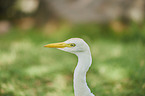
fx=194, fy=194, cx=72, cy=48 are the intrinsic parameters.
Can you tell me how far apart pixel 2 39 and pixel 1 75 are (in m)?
1.92

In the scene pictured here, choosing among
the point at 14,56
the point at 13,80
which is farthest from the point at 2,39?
the point at 13,80

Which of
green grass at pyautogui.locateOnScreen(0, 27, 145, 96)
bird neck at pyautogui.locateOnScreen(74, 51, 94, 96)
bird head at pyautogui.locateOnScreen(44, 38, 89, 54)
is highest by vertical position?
green grass at pyautogui.locateOnScreen(0, 27, 145, 96)

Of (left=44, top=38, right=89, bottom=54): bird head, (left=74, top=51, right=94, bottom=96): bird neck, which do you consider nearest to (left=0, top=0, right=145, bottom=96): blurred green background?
(left=74, top=51, right=94, bottom=96): bird neck

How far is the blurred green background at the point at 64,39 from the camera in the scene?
2412 millimetres

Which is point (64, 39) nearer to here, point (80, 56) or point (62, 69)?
point (62, 69)

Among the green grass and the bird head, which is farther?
the green grass

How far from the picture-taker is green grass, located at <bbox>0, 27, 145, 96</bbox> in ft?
7.52

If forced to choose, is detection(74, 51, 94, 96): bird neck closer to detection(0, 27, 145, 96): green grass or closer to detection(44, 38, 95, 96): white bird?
detection(44, 38, 95, 96): white bird

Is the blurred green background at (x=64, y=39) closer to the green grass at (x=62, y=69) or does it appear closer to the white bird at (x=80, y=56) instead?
the green grass at (x=62, y=69)

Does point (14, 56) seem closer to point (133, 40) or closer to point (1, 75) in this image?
point (1, 75)

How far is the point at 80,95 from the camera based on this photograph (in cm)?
158

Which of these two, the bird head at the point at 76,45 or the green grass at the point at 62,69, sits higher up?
the green grass at the point at 62,69

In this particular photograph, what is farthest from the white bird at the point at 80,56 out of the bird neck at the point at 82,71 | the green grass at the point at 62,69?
the green grass at the point at 62,69

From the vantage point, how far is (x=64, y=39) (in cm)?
414
